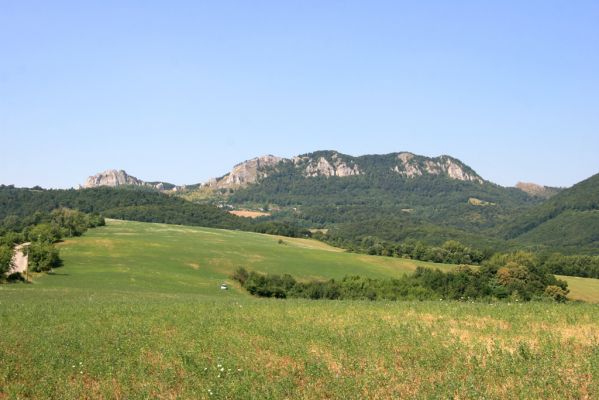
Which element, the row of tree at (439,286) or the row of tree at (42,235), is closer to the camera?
the row of tree at (439,286)

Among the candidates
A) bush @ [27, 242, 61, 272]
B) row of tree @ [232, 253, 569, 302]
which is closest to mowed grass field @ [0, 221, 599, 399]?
row of tree @ [232, 253, 569, 302]

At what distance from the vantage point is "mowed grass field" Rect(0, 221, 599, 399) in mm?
16031

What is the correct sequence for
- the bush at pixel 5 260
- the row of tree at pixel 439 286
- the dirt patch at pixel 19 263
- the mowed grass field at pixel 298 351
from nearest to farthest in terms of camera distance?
the mowed grass field at pixel 298 351 < the row of tree at pixel 439 286 < the bush at pixel 5 260 < the dirt patch at pixel 19 263

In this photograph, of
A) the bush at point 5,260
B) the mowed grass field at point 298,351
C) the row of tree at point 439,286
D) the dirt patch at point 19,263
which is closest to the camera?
the mowed grass field at point 298,351

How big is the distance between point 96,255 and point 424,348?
9047 cm

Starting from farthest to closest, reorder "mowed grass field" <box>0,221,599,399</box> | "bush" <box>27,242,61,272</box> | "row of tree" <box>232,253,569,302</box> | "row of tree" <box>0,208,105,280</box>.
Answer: "bush" <box>27,242,61,272</box> → "row of tree" <box>0,208,105,280</box> → "row of tree" <box>232,253,569,302</box> → "mowed grass field" <box>0,221,599,399</box>

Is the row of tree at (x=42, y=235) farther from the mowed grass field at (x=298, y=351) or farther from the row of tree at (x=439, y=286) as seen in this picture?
the mowed grass field at (x=298, y=351)

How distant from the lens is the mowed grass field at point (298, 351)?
16031 millimetres

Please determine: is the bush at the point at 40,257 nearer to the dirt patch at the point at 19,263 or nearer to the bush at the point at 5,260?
the dirt patch at the point at 19,263

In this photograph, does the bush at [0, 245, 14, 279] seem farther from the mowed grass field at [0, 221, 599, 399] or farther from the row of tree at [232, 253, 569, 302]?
the mowed grass field at [0, 221, 599, 399]

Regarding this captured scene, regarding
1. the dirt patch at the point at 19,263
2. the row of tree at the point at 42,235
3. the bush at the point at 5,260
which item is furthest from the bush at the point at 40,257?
the bush at the point at 5,260

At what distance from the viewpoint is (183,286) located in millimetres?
78375

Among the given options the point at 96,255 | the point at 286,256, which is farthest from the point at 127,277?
the point at 286,256

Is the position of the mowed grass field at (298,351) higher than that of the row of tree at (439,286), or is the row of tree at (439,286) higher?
the mowed grass field at (298,351)
